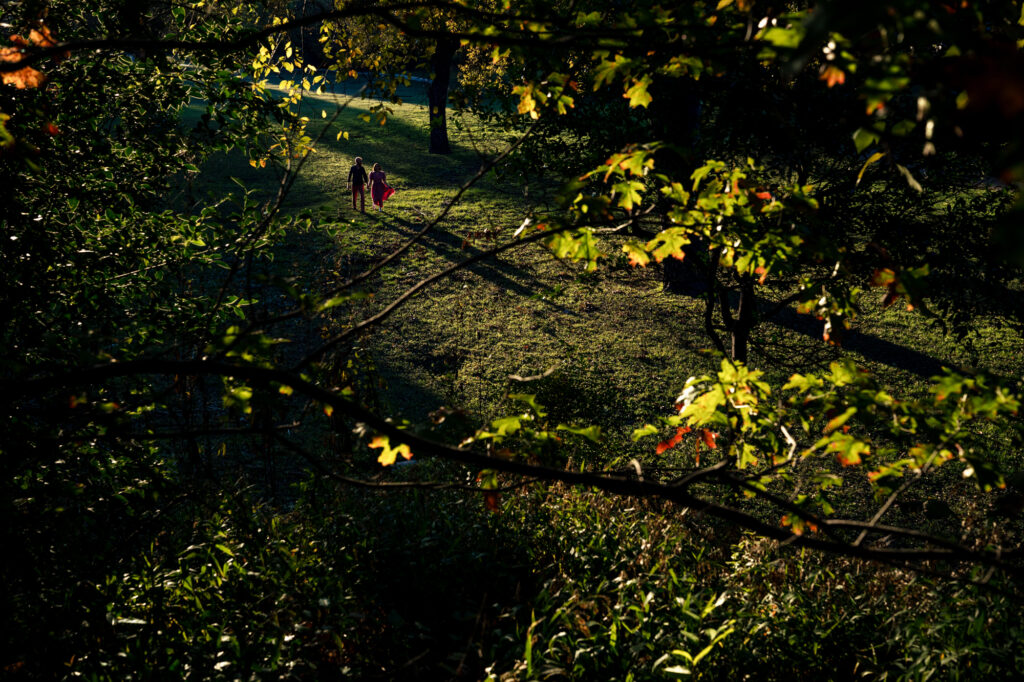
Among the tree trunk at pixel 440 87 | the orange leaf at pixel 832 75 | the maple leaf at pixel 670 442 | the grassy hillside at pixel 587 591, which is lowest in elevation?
the grassy hillside at pixel 587 591

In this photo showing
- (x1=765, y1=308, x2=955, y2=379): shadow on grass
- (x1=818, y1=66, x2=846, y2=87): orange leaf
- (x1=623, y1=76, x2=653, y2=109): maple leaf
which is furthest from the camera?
(x1=765, y1=308, x2=955, y2=379): shadow on grass

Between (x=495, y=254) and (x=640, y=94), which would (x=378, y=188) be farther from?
(x=495, y=254)

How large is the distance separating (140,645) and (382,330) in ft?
26.6

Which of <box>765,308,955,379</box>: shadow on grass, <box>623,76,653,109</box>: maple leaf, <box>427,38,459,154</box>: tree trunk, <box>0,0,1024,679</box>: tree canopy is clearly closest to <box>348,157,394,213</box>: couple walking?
<box>427,38,459,154</box>: tree trunk

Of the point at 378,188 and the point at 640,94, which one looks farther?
the point at 378,188

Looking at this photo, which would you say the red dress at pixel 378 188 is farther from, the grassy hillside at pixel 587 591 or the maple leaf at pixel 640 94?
the maple leaf at pixel 640 94

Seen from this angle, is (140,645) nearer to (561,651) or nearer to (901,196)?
(561,651)

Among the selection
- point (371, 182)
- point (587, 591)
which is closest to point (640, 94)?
point (587, 591)

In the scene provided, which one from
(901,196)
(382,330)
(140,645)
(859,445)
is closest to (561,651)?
(859,445)

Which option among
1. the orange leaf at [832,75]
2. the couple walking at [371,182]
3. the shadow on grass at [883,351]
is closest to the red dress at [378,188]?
the couple walking at [371,182]

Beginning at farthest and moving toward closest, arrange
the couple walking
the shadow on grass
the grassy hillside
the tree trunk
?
the tree trunk < the couple walking < the shadow on grass < the grassy hillside

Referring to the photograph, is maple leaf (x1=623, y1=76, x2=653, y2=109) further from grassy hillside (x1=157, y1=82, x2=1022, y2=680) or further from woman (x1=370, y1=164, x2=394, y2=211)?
woman (x1=370, y1=164, x2=394, y2=211)

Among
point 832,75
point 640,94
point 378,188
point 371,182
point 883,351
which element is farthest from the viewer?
point 378,188

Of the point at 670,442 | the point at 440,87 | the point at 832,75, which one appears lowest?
the point at 670,442
